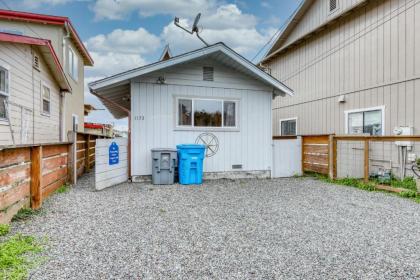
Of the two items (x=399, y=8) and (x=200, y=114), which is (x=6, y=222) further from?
(x=399, y=8)

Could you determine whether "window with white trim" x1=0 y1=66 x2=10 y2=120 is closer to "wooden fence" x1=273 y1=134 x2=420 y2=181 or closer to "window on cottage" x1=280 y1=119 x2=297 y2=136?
"wooden fence" x1=273 y1=134 x2=420 y2=181

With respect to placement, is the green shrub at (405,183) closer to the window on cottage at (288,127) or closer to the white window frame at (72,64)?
the window on cottage at (288,127)

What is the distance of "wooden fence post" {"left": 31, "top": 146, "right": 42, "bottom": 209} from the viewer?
14.3 feet

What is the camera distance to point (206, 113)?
311 inches

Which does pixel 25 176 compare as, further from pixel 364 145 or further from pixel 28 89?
pixel 364 145

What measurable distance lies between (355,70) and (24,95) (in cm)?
993

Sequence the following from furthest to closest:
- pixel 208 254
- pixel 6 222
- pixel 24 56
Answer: pixel 24 56, pixel 6 222, pixel 208 254

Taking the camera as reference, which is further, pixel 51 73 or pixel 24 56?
pixel 51 73

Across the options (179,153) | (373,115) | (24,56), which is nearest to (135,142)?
(179,153)

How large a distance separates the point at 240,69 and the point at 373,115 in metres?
4.30

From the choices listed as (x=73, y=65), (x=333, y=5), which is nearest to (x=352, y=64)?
(x=333, y=5)

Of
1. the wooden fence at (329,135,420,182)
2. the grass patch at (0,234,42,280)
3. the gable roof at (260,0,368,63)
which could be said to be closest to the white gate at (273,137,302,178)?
the wooden fence at (329,135,420,182)

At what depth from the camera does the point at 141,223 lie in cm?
401

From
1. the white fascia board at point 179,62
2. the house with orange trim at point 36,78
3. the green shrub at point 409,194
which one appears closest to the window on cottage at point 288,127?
the white fascia board at point 179,62
